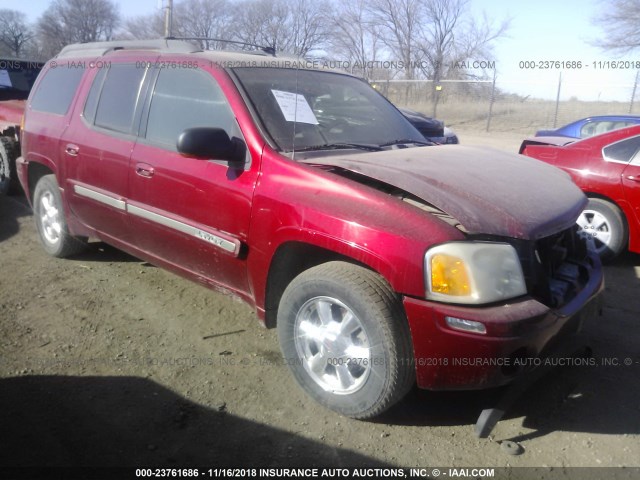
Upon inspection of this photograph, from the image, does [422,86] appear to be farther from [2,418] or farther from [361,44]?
[2,418]

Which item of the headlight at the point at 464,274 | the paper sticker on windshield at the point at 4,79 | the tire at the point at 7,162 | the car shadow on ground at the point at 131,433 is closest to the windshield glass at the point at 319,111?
the headlight at the point at 464,274

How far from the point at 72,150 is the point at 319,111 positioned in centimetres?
207

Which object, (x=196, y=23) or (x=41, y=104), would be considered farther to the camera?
(x=196, y=23)

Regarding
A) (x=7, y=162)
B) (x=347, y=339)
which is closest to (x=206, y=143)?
(x=347, y=339)

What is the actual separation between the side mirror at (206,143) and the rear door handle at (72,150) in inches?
67.1

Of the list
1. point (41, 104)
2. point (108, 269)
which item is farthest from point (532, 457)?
point (41, 104)

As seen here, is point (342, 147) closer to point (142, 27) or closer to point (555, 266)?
point (555, 266)

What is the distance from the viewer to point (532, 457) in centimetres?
262

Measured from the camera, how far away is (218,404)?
2979 mm

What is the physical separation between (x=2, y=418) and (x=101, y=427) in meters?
0.51

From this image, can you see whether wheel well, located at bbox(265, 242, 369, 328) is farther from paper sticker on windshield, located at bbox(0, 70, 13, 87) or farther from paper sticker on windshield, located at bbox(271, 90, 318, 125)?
paper sticker on windshield, located at bbox(0, 70, 13, 87)

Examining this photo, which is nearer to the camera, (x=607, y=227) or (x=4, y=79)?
(x=607, y=227)

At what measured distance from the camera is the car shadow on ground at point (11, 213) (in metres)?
5.93

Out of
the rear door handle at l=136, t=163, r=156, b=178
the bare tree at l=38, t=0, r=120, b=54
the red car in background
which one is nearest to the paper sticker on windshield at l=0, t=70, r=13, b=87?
the rear door handle at l=136, t=163, r=156, b=178
